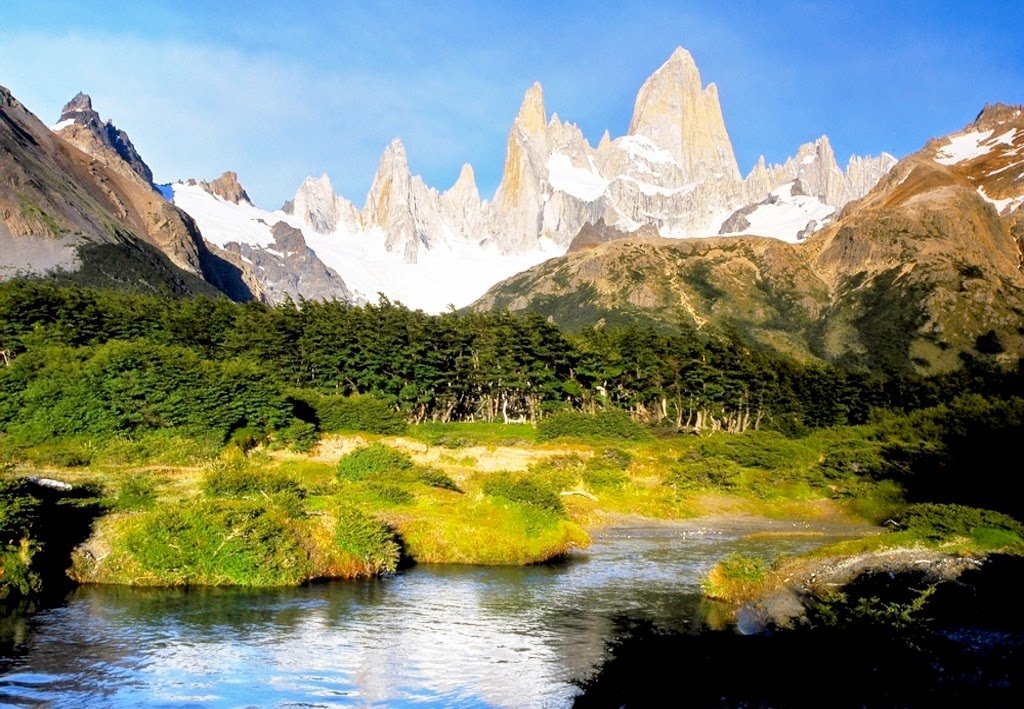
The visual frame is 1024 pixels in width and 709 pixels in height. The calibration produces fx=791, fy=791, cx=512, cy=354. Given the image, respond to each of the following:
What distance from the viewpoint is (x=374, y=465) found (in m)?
49.3

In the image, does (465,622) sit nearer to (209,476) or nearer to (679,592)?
(679,592)

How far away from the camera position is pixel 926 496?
193ft

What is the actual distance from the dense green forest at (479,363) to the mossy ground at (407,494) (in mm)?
12452

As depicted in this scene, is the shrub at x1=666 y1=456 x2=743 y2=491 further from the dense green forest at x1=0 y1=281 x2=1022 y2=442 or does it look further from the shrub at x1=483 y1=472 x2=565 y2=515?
the dense green forest at x1=0 y1=281 x2=1022 y2=442

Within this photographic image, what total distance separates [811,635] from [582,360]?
79007 mm

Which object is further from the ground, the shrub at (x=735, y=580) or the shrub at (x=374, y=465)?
the shrub at (x=374, y=465)

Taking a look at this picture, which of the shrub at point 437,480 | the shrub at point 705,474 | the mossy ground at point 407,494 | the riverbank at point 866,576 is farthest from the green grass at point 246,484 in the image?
the shrub at point 705,474

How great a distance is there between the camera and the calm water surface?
18.3 m

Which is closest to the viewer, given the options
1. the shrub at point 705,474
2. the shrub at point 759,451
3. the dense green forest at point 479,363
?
the shrub at point 705,474

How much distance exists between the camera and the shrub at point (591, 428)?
83.1 meters

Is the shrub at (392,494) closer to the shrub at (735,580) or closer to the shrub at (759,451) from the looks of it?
the shrub at (735,580)

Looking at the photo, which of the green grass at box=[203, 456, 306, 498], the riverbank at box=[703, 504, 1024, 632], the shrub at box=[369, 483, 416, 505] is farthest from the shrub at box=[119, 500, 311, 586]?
the riverbank at box=[703, 504, 1024, 632]

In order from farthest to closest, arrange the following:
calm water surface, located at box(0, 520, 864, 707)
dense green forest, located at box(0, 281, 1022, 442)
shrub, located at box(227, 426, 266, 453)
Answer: dense green forest, located at box(0, 281, 1022, 442), shrub, located at box(227, 426, 266, 453), calm water surface, located at box(0, 520, 864, 707)

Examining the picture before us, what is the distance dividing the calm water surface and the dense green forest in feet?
170
